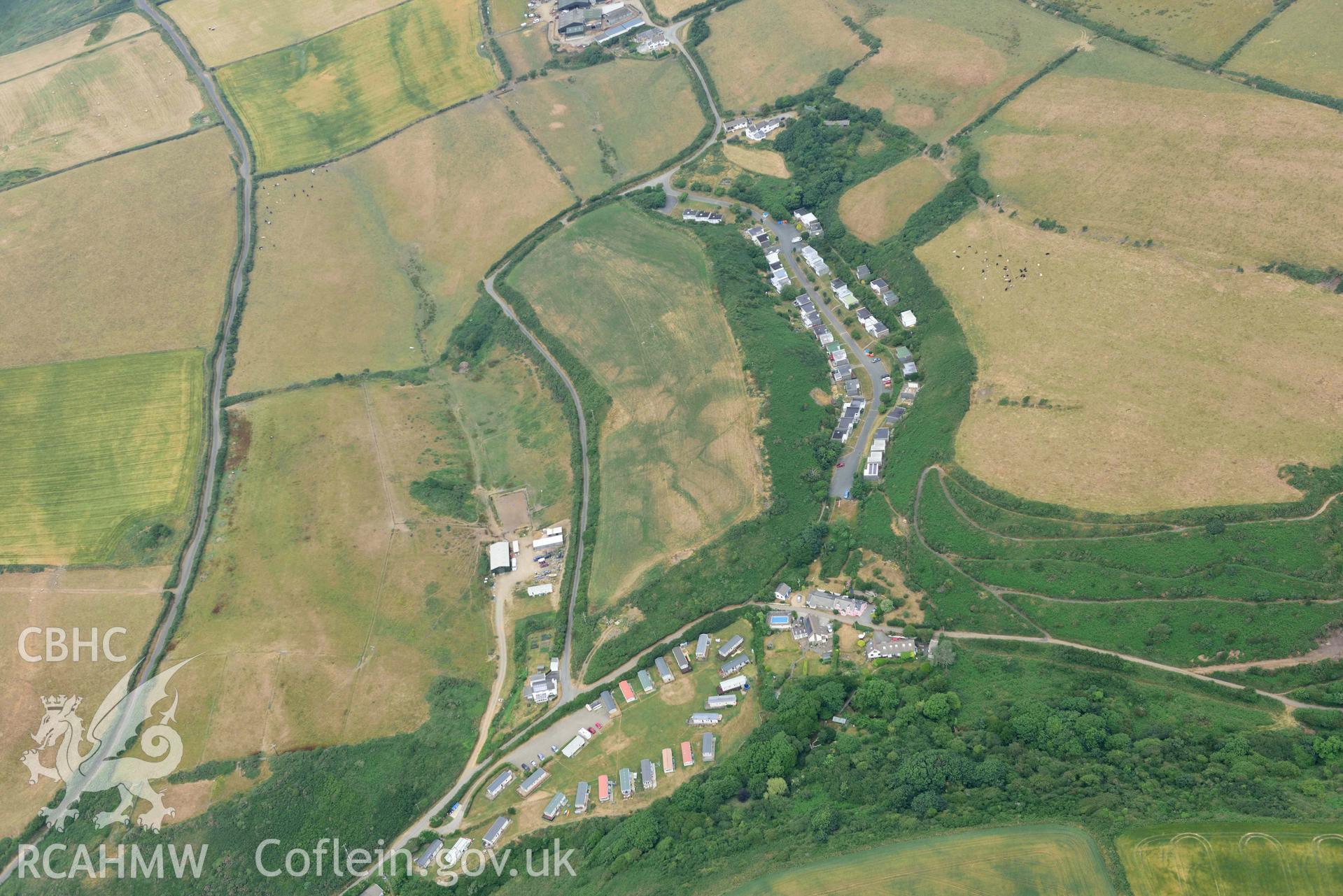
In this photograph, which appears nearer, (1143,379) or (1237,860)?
(1237,860)

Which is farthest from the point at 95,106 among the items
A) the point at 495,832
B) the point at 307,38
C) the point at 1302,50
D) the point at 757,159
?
the point at 1302,50

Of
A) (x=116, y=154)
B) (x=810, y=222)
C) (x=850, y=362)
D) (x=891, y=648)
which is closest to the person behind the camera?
(x=891, y=648)

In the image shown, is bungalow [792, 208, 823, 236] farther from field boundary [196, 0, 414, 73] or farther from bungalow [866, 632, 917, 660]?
field boundary [196, 0, 414, 73]

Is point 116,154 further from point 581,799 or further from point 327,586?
point 581,799

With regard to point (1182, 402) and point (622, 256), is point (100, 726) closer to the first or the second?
point (622, 256)

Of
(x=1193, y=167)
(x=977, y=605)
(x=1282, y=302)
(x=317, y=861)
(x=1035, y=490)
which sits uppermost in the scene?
(x=1193, y=167)

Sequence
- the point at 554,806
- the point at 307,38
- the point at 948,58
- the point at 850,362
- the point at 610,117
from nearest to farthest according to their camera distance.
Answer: the point at 554,806 → the point at 850,362 → the point at 948,58 → the point at 610,117 → the point at 307,38

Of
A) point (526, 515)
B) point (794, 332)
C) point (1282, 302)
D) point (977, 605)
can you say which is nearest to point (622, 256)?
point (794, 332)
